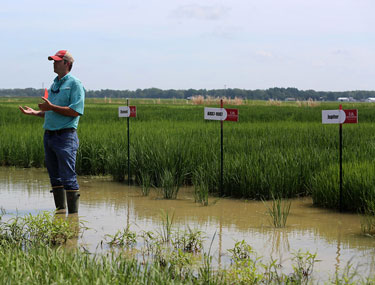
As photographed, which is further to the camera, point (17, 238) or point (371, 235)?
Answer: point (371, 235)

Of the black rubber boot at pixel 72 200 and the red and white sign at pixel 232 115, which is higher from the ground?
the red and white sign at pixel 232 115

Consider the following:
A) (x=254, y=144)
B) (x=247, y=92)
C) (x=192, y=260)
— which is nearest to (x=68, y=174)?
(x=192, y=260)

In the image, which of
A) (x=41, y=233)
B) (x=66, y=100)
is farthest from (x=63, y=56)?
(x=41, y=233)

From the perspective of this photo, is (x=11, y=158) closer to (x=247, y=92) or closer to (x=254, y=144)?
(x=254, y=144)

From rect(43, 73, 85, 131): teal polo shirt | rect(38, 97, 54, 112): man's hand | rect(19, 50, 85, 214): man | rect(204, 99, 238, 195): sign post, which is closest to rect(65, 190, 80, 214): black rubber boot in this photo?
rect(19, 50, 85, 214): man

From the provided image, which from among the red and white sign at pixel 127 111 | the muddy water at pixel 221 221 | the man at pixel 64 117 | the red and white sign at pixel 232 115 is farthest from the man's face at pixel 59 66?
the red and white sign at pixel 127 111

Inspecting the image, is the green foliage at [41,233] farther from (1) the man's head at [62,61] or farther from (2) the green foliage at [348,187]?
(2) the green foliage at [348,187]

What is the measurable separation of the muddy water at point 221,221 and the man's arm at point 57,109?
3.97ft

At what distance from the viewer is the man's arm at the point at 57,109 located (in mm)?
6739

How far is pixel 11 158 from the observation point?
1276 centimetres

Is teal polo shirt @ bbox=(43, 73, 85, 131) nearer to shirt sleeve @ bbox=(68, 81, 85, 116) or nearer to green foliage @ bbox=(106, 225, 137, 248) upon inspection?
shirt sleeve @ bbox=(68, 81, 85, 116)

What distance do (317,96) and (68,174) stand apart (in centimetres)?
18146

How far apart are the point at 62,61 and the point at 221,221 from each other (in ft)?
8.82

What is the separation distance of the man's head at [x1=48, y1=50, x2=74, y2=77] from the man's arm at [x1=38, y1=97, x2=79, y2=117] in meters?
0.49
